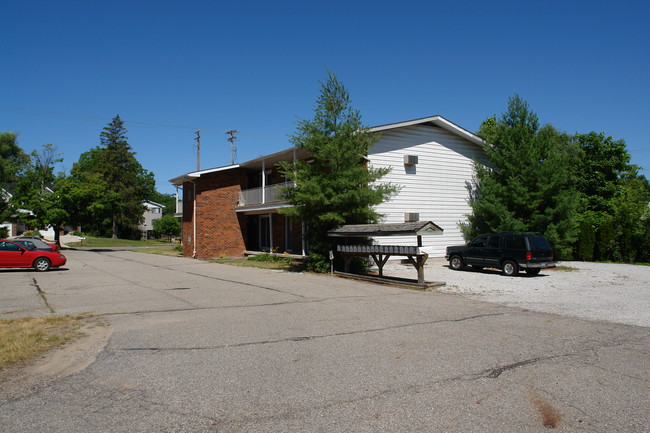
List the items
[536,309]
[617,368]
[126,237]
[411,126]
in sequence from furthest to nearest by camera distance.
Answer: [126,237] → [411,126] → [536,309] → [617,368]

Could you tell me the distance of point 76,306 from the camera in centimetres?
1027

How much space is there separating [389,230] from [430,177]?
31.6ft

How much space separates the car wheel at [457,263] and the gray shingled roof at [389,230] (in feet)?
13.8

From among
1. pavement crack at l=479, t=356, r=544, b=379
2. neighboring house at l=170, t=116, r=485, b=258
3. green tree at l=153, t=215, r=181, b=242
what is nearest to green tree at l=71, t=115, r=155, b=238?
green tree at l=153, t=215, r=181, b=242

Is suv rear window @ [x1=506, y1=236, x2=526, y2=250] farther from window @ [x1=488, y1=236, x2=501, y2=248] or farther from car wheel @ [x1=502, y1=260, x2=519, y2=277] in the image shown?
car wheel @ [x1=502, y1=260, x2=519, y2=277]

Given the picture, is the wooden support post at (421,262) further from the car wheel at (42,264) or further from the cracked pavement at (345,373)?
the car wheel at (42,264)

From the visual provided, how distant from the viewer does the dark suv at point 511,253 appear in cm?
1605

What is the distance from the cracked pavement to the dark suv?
686 cm

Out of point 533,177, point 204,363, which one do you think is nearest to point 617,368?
point 204,363

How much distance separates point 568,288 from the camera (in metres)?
13.5

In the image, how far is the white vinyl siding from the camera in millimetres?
21641

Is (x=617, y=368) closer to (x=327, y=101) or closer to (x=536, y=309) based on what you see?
(x=536, y=309)

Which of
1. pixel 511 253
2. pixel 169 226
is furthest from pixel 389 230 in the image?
pixel 169 226

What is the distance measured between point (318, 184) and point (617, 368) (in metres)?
12.1
